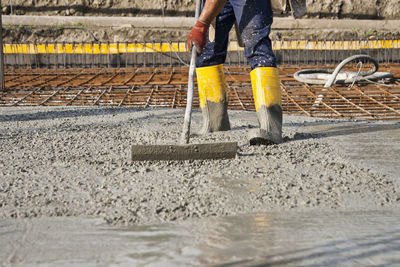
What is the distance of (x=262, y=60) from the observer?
331 cm

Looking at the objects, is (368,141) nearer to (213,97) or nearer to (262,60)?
(262,60)

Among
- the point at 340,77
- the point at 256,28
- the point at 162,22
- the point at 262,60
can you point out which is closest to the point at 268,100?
the point at 262,60

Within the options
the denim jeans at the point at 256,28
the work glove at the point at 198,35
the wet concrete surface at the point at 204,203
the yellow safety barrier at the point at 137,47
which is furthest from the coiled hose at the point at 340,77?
the yellow safety barrier at the point at 137,47

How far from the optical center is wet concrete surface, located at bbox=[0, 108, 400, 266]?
1489 millimetres

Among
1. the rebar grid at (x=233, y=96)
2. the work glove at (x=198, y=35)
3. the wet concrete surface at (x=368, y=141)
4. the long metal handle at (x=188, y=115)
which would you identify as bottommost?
the rebar grid at (x=233, y=96)

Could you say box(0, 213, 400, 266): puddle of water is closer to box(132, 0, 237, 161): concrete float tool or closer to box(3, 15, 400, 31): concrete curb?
box(132, 0, 237, 161): concrete float tool

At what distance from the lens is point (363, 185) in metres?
2.24

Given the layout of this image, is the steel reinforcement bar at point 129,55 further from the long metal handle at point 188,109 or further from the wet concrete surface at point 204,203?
the long metal handle at point 188,109

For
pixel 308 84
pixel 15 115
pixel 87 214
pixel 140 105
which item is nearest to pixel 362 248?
pixel 87 214

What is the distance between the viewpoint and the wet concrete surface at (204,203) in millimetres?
1489

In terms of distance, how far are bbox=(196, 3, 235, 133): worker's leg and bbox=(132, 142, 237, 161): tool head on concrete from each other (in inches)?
34.4

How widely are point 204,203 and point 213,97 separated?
1.73 metres

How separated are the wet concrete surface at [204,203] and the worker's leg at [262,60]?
0.21 m

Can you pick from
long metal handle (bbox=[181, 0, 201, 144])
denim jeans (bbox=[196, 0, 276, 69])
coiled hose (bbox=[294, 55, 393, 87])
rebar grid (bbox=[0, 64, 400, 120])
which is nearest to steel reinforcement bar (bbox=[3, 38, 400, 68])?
rebar grid (bbox=[0, 64, 400, 120])
